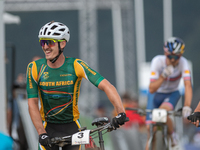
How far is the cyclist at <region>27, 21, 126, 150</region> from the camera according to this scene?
13.1 ft

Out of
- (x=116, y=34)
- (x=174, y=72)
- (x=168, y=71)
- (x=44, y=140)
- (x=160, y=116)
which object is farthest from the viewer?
(x=116, y=34)

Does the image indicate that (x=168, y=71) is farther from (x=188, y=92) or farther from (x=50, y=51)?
(x=50, y=51)

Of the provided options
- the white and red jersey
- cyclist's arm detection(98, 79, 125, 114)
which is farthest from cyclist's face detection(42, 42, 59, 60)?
the white and red jersey

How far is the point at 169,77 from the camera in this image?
676cm

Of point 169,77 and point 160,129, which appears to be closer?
point 160,129

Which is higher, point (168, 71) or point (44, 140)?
point (168, 71)

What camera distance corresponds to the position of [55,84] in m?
4.04

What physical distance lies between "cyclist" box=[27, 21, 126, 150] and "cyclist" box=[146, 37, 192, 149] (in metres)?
2.25

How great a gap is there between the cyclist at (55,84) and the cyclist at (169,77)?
2.25 metres

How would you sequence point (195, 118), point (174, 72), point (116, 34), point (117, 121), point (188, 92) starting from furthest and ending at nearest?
point (116, 34) < point (174, 72) < point (188, 92) < point (195, 118) < point (117, 121)

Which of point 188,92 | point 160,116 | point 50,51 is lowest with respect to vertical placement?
point 160,116

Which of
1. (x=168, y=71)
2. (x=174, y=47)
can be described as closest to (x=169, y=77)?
(x=168, y=71)

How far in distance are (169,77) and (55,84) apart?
10.6 ft

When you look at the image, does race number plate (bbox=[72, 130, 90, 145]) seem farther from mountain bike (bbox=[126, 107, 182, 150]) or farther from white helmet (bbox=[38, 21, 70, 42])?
mountain bike (bbox=[126, 107, 182, 150])
